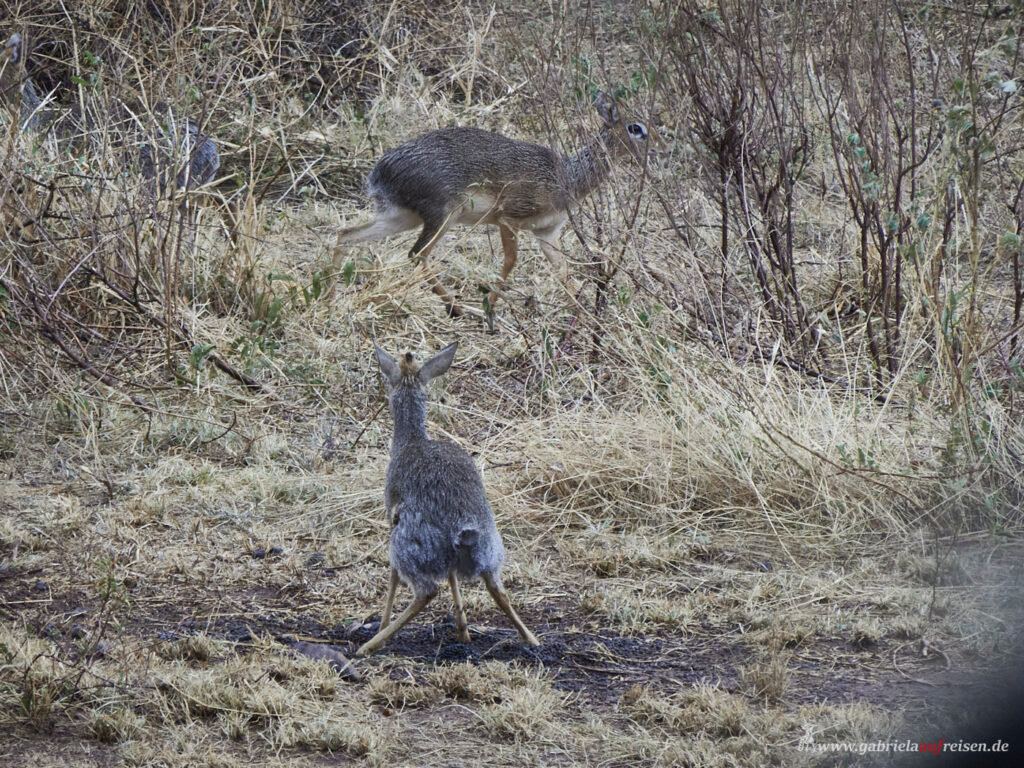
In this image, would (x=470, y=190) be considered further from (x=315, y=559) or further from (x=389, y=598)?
(x=389, y=598)

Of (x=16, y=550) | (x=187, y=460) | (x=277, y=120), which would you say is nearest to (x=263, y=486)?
(x=187, y=460)

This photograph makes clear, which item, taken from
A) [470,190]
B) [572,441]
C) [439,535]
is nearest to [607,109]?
[470,190]

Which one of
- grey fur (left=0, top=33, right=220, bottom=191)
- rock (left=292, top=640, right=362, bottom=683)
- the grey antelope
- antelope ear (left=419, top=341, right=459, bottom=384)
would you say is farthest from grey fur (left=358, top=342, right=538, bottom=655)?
the grey antelope

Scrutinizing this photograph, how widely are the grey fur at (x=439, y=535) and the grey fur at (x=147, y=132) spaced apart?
335 cm

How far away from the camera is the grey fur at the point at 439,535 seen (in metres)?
4.01

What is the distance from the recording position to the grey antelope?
25.7 feet

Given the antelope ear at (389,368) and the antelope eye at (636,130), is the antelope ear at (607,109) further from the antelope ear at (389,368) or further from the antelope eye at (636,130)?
the antelope ear at (389,368)

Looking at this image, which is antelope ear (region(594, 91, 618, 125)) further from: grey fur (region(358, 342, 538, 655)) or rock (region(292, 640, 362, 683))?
rock (region(292, 640, 362, 683))

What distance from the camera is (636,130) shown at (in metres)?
7.49

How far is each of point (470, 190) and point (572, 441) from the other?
2.83 metres

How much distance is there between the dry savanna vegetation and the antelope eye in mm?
186

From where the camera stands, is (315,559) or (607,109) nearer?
(315,559)

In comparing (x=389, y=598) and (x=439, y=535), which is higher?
(x=439, y=535)

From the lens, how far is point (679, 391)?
5.68 metres
